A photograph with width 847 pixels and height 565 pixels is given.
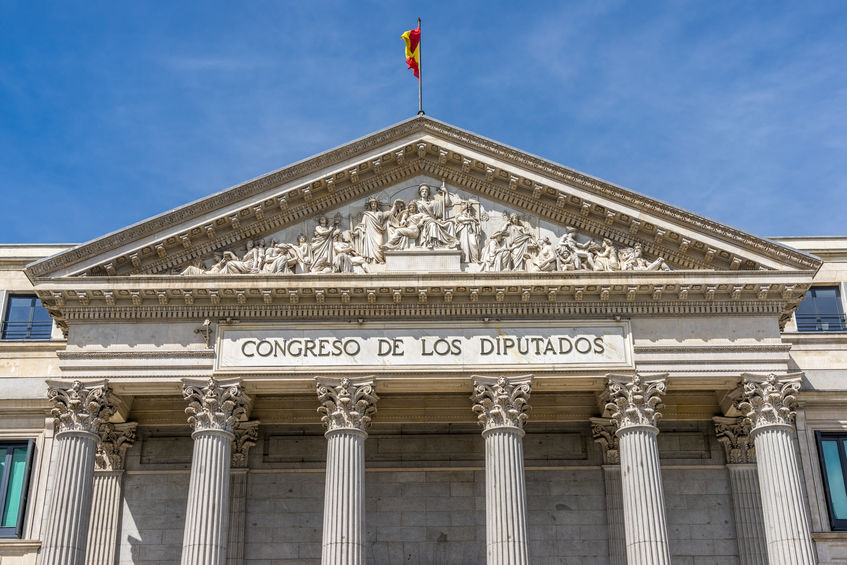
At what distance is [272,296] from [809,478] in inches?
719

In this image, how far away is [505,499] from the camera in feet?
103

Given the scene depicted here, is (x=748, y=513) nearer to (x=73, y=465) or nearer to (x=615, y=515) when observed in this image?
(x=615, y=515)

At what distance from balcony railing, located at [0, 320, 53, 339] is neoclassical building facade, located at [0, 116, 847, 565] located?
3.54 metres

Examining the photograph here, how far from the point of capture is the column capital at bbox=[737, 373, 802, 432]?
3262 centimetres

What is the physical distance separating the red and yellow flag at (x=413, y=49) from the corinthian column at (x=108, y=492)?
50.5ft

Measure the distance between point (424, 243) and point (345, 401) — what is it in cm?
558

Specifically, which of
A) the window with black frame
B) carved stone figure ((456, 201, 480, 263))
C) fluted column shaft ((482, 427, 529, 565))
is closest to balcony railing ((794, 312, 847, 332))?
the window with black frame

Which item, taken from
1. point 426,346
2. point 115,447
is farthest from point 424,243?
point 115,447

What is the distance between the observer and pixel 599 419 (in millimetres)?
36562

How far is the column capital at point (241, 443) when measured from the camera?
36.3 meters

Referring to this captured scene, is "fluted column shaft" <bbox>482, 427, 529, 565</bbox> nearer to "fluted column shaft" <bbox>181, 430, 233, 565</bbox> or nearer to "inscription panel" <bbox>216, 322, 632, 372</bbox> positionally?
"inscription panel" <bbox>216, 322, 632, 372</bbox>

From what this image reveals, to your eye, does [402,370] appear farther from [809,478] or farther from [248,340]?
[809,478]

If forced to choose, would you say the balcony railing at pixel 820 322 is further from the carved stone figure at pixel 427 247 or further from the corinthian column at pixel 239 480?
Result: the corinthian column at pixel 239 480

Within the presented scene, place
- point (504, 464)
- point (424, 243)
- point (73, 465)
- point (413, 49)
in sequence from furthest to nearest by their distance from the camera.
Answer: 1. point (413, 49)
2. point (424, 243)
3. point (73, 465)
4. point (504, 464)
